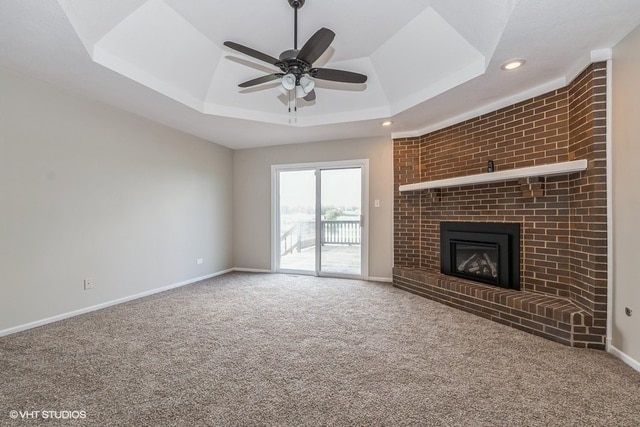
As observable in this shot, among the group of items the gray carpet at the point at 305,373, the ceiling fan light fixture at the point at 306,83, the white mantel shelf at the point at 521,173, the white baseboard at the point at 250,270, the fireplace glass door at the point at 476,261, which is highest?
the ceiling fan light fixture at the point at 306,83

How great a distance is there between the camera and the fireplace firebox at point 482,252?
3260 millimetres

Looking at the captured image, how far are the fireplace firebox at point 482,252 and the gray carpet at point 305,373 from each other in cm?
63

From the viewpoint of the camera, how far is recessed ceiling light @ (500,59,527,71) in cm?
254

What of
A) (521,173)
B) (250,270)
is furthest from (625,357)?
(250,270)

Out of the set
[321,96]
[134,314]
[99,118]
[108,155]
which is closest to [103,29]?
[99,118]

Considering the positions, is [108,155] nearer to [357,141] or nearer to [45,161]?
[45,161]

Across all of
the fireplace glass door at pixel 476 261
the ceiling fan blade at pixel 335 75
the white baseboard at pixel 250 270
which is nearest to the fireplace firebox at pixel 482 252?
the fireplace glass door at pixel 476 261

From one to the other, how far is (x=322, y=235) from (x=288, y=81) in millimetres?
3193

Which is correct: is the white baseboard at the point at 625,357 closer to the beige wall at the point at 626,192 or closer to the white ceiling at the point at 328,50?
the beige wall at the point at 626,192

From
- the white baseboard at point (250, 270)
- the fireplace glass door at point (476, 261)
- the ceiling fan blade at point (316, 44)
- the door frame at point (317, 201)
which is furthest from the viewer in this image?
the white baseboard at point (250, 270)

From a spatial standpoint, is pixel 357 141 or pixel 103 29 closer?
pixel 103 29

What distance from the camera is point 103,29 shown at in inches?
94.9

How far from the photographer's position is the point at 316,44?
2016 mm

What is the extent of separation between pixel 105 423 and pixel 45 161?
8.86 feet
